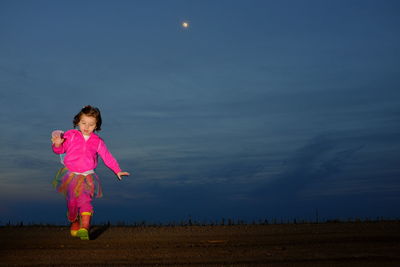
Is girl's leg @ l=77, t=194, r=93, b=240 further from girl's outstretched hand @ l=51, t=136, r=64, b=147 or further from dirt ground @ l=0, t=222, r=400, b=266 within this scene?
girl's outstretched hand @ l=51, t=136, r=64, b=147

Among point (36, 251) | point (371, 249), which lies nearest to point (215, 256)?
point (371, 249)

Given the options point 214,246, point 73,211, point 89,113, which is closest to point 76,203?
point 73,211

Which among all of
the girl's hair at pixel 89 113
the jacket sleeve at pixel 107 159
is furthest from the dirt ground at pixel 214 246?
the girl's hair at pixel 89 113

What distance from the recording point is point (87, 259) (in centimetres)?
663

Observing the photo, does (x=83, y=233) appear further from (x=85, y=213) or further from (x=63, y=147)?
(x=63, y=147)

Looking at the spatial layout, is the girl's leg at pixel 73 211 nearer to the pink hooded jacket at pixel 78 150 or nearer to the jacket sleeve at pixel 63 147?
the pink hooded jacket at pixel 78 150

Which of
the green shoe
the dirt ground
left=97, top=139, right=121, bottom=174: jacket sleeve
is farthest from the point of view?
left=97, top=139, right=121, bottom=174: jacket sleeve

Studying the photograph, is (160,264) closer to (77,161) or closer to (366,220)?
(77,161)

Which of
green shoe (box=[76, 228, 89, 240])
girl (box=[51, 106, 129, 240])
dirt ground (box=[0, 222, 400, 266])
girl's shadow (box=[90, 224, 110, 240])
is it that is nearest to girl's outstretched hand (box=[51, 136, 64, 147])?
girl (box=[51, 106, 129, 240])

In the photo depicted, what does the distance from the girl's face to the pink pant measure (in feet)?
3.24

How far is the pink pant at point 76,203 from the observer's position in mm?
9242

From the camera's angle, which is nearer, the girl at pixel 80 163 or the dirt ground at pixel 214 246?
the dirt ground at pixel 214 246

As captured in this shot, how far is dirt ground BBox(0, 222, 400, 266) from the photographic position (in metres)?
6.30

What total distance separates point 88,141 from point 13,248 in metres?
2.35
